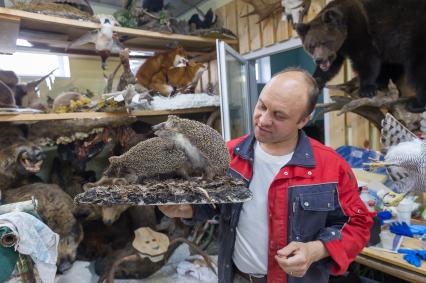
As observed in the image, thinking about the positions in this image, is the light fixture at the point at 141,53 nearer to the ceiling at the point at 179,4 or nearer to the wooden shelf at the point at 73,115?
the ceiling at the point at 179,4

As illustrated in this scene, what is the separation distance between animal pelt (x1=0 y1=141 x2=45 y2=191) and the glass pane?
138cm

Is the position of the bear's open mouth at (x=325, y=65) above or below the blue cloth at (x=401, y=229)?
above

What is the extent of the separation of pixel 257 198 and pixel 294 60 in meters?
3.08

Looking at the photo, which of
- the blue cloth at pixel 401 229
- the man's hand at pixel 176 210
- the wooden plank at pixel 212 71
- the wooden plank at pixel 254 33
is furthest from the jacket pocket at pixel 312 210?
the wooden plank at pixel 212 71

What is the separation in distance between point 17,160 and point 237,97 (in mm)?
1657

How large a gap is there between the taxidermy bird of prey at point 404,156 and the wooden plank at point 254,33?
6.08ft

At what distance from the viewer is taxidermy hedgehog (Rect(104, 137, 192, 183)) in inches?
31.0

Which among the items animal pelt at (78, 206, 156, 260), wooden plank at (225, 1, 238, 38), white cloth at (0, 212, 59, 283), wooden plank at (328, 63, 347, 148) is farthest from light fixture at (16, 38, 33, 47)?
wooden plank at (328, 63, 347, 148)

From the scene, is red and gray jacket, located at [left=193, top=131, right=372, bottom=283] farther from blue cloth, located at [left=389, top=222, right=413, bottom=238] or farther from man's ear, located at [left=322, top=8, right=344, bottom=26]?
man's ear, located at [left=322, top=8, right=344, bottom=26]

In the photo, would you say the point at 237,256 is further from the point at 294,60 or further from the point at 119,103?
the point at 294,60

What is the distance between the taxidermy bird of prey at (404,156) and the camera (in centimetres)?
96

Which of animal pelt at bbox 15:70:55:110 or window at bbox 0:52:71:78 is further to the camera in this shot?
window at bbox 0:52:71:78

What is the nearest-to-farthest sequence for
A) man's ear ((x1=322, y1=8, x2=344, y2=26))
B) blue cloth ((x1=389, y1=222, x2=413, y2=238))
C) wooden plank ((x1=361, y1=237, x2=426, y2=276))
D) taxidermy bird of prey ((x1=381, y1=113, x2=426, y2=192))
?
taxidermy bird of prey ((x1=381, y1=113, x2=426, y2=192))
wooden plank ((x1=361, y1=237, x2=426, y2=276))
blue cloth ((x1=389, y1=222, x2=413, y2=238))
man's ear ((x1=322, y1=8, x2=344, y2=26))

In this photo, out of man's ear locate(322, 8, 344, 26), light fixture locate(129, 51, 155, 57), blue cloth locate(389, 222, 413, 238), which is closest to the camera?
blue cloth locate(389, 222, 413, 238)
